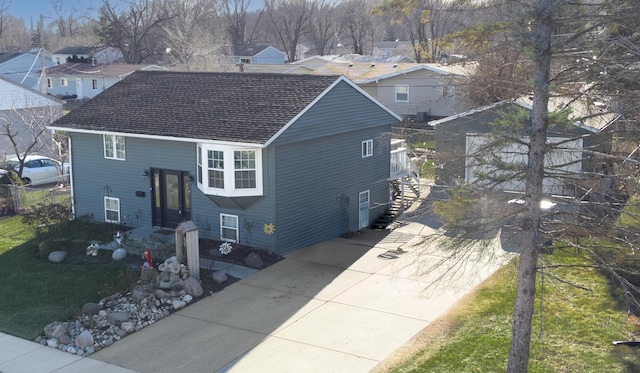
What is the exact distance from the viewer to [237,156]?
18219mm

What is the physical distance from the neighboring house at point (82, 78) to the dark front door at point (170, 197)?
38.8m

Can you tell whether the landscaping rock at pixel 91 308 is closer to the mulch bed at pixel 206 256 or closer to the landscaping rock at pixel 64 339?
the landscaping rock at pixel 64 339

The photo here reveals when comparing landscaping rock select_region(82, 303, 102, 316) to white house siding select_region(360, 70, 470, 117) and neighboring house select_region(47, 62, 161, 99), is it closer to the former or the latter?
white house siding select_region(360, 70, 470, 117)

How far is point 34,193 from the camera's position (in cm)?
2498

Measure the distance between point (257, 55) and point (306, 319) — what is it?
60799 mm

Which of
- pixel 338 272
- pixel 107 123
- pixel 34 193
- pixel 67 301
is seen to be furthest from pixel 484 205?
pixel 34 193

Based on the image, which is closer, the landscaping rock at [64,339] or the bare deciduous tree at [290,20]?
the landscaping rock at [64,339]

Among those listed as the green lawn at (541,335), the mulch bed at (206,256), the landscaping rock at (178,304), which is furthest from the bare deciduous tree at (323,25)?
the green lawn at (541,335)

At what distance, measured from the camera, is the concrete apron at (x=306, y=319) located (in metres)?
12.4

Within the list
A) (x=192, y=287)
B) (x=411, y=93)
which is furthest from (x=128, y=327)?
(x=411, y=93)

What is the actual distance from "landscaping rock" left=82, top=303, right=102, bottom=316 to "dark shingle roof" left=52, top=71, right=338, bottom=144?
5.52 meters

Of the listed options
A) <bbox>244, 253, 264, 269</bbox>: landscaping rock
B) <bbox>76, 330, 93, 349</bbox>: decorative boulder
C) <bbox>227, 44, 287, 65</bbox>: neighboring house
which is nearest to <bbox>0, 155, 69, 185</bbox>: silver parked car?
<bbox>244, 253, 264, 269</bbox>: landscaping rock

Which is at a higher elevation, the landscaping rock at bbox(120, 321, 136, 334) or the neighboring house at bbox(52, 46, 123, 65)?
the neighboring house at bbox(52, 46, 123, 65)

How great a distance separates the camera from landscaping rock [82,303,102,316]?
47.2 feet
